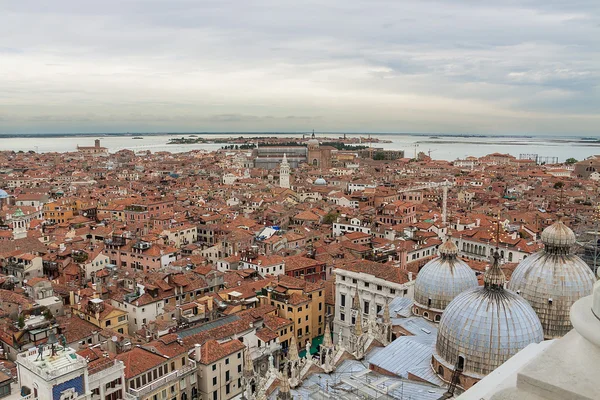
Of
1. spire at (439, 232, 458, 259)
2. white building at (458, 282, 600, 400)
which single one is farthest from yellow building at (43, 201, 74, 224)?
white building at (458, 282, 600, 400)

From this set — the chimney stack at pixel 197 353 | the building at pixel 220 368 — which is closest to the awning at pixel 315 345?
the building at pixel 220 368

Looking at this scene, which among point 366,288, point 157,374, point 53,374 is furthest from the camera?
point 366,288

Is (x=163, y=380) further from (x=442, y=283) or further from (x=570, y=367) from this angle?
(x=570, y=367)

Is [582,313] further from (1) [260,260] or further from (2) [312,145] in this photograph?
(2) [312,145]

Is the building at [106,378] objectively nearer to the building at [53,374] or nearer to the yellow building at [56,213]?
the building at [53,374]

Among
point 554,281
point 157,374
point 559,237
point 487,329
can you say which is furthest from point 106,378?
point 559,237

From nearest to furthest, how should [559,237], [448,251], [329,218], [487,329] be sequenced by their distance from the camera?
[487,329]
[559,237]
[448,251]
[329,218]

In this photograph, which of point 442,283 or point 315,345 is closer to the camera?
point 442,283

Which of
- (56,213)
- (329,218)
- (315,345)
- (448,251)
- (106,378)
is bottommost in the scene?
(315,345)
